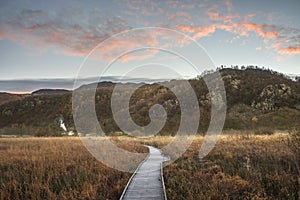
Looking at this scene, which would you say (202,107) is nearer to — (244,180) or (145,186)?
(244,180)

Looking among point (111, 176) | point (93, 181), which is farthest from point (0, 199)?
point (111, 176)

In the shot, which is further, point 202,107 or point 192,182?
point 202,107

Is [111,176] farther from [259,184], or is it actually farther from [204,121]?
[204,121]

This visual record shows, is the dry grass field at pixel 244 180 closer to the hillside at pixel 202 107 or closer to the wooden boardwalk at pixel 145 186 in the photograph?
the wooden boardwalk at pixel 145 186

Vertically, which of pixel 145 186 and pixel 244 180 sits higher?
pixel 244 180

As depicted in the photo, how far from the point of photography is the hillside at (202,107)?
174 feet

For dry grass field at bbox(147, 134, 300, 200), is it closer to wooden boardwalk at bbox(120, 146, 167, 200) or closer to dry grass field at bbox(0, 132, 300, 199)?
dry grass field at bbox(0, 132, 300, 199)

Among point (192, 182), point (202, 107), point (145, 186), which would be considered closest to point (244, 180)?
point (192, 182)

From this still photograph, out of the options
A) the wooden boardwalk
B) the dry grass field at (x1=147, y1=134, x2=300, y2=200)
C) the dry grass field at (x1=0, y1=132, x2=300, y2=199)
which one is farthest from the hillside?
the wooden boardwalk

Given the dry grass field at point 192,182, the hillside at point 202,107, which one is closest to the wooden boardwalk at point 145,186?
the dry grass field at point 192,182

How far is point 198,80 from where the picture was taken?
316ft

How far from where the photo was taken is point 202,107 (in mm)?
70938

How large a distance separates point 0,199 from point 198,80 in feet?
301

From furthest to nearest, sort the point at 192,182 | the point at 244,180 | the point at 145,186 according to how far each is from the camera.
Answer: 1. the point at 192,182
2. the point at 145,186
3. the point at 244,180
